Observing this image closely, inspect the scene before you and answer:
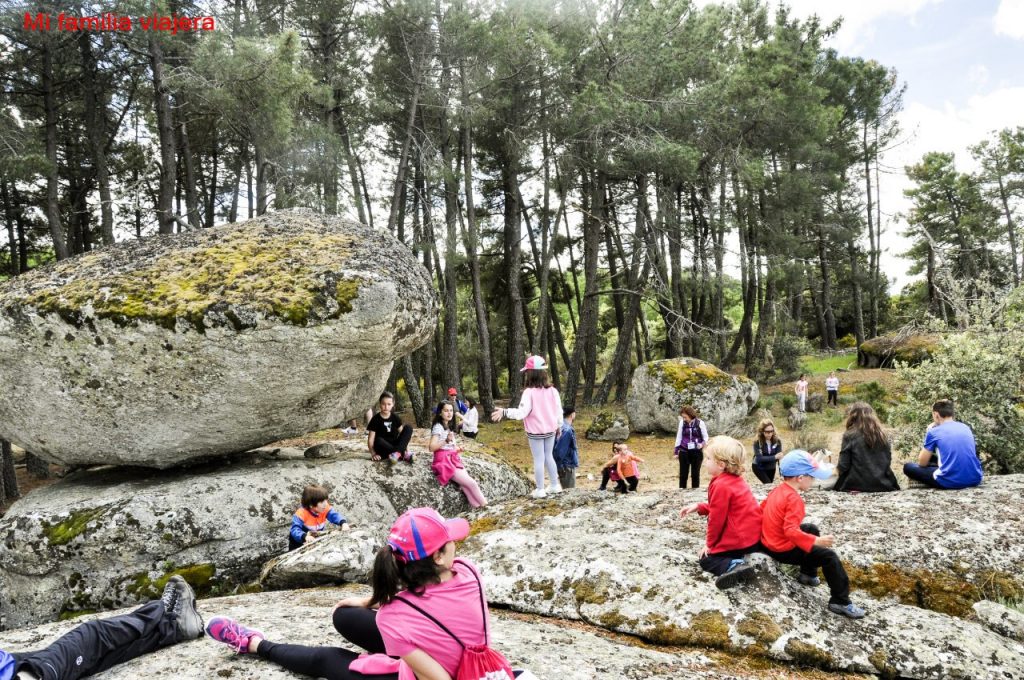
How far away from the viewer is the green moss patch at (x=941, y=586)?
4094 millimetres

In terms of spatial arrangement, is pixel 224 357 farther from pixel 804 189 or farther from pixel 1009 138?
pixel 1009 138

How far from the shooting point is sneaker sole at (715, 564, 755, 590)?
160 inches

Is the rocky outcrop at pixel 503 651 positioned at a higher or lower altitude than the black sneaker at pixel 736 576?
lower

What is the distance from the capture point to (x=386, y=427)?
837cm

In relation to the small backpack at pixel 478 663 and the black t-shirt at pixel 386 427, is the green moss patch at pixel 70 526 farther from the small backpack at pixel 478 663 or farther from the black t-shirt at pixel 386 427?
the small backpack at pixel 478 663

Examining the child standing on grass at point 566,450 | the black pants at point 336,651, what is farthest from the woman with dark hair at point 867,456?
the black pants at point 336,651

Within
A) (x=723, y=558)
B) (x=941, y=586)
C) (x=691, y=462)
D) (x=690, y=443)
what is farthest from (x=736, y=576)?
(x=691, y=462)

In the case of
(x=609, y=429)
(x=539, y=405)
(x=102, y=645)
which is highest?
(x=539, y=405)

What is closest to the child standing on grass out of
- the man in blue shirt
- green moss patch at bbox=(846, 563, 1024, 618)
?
the man in blue shirt

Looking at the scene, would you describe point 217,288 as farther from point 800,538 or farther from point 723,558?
point 800,538

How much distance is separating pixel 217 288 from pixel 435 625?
5.23m

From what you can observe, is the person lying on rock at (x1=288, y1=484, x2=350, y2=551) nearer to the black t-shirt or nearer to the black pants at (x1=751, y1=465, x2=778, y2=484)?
the black t-shirt

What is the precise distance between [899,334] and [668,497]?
11.2 m

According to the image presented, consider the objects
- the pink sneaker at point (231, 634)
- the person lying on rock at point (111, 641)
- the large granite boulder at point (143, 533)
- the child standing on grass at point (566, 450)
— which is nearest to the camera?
the person lying on rock at point (111, 641)
